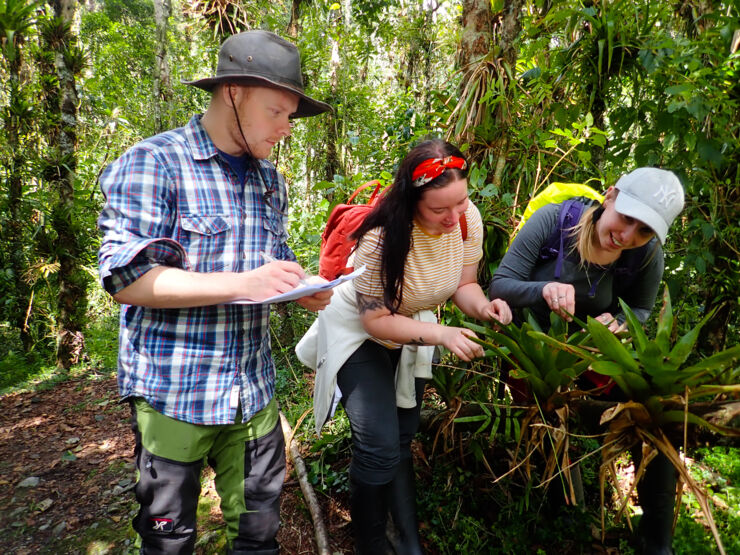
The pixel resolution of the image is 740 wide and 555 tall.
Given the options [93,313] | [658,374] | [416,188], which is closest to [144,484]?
[416,188]

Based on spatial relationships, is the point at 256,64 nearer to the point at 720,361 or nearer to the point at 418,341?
the point at 418,341

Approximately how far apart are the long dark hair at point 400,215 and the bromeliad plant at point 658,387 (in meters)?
0.78

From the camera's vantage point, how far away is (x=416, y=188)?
192cm

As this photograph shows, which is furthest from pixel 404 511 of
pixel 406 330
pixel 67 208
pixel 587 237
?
pixel 67 208

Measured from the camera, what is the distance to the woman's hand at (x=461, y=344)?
1.77m

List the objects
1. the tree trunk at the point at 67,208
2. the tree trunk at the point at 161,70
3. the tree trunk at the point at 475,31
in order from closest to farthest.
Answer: the tree trunk at the point at 475,31
the tree trunk at the point at 67,208
the tree trunk at the point at 161,70

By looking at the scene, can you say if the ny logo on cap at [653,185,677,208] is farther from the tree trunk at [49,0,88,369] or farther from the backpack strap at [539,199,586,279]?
the tree trunk at [49,0,88,369]

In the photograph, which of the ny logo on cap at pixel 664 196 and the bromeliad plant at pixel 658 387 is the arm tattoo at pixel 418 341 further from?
the ny logo on cap at pixel 664 196

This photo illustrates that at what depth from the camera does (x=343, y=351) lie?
6.84 feet

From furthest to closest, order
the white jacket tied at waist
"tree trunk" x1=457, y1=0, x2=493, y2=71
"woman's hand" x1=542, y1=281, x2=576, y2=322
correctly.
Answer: "tree trunk" x1=457, y1=0, x2=493, y2=71 → the white jacket tied at waist → "woman's hand" x1=542, y1=281, x2=576, y2=322

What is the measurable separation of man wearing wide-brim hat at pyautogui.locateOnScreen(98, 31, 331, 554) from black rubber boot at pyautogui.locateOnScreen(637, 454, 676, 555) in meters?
1.77

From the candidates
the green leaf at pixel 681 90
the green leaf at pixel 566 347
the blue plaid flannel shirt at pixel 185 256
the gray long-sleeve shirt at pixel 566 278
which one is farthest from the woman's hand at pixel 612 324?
the blue plaid flannel shirt at pixel 185 256

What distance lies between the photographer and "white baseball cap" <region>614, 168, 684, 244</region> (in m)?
1.91

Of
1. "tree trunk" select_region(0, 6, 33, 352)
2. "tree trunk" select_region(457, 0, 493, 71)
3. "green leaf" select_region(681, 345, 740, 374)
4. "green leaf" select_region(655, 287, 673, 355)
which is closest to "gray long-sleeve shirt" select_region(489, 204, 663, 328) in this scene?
"green leaf" select_region(655, 287, 673, 355)
